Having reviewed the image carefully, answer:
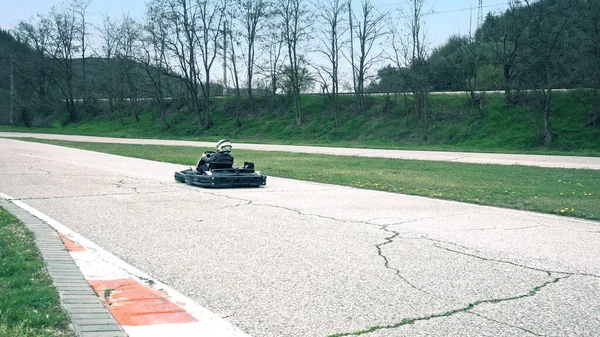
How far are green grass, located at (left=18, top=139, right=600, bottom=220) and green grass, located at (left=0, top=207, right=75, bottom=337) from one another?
8.55 metres

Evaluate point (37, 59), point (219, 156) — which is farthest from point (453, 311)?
point (37, 59)

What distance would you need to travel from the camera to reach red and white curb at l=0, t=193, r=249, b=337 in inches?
185

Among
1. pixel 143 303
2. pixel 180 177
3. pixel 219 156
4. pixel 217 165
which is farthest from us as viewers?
pixel 180 177

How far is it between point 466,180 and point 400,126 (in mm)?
26183

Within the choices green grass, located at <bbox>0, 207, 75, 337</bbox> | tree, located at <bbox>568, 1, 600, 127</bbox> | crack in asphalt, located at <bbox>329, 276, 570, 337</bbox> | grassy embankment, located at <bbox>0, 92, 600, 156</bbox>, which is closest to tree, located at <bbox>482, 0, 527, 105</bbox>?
grassy embankment, located at <bbox>0, 92, 600, 156</bbox>

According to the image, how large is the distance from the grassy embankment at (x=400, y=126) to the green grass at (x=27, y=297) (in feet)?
84.3

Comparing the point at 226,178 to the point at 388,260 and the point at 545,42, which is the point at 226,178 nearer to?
the point at 388,260

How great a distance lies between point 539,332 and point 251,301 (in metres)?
2.40

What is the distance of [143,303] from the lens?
5359 millimetres

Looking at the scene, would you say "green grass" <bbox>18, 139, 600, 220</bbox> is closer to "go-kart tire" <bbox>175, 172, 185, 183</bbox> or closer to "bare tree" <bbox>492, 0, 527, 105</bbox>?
"go-kart tire" <bbox>175, 172, 185, 183</bbox>

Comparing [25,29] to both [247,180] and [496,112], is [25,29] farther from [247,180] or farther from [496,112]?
[247,180]

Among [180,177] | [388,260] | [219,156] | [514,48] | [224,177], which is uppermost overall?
[514,48]

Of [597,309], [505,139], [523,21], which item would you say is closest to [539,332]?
[597,309]

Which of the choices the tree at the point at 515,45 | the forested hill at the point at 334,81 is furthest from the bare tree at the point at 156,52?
the tree at the point at 515,45
